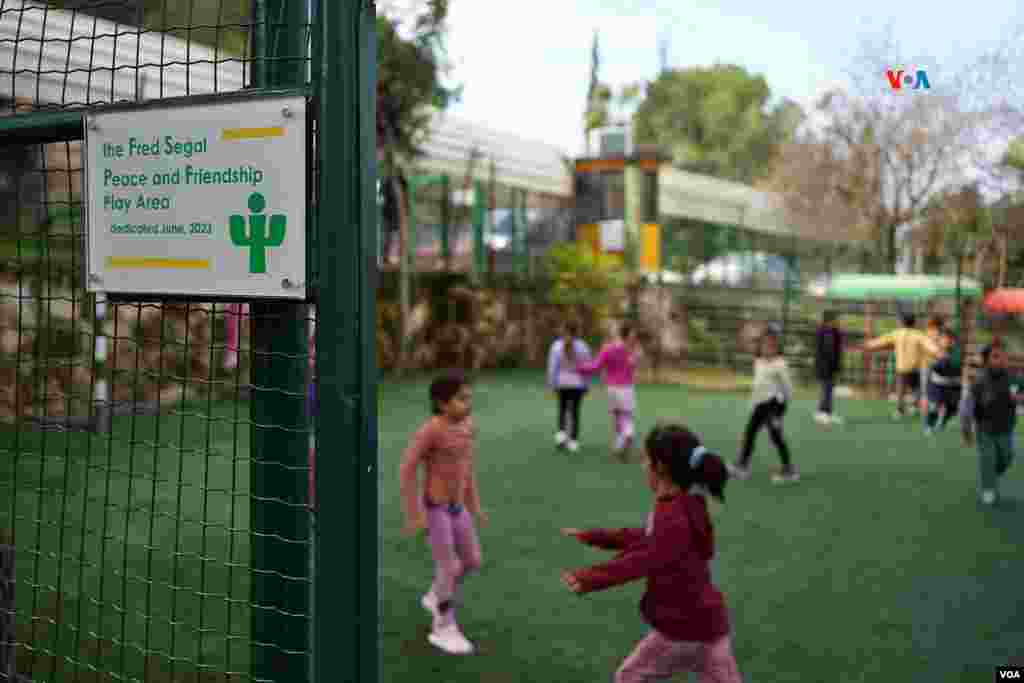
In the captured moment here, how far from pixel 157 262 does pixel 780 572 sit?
5.13 m

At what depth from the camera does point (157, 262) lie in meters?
2.62

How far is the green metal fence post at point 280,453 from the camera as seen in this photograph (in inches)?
103

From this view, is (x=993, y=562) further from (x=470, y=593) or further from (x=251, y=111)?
(x=251, y=111)

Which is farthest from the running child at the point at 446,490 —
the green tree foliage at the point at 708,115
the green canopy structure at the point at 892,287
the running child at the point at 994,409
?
the green tree foliage at the point at 708,115

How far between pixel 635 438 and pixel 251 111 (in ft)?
36.1

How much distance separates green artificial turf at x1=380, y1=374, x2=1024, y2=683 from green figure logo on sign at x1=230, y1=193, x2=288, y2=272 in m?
2.85

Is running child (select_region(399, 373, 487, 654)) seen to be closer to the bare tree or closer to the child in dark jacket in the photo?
the bare tree

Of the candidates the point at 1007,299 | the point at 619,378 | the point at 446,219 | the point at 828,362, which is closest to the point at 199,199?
the point at 1007,299

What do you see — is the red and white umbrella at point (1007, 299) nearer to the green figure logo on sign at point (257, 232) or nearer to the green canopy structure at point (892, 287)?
the green canopy structure at point (892, 287)

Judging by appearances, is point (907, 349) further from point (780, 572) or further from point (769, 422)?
point (780, 572)

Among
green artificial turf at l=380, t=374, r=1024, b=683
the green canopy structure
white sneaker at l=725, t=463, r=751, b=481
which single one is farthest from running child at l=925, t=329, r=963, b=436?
white sneaker at l=725, t=463, r=751, b=481

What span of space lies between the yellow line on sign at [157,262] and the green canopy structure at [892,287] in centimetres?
1243

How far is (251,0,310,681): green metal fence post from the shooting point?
261 cm

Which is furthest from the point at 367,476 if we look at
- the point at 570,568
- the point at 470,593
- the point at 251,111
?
the point at 570,568
